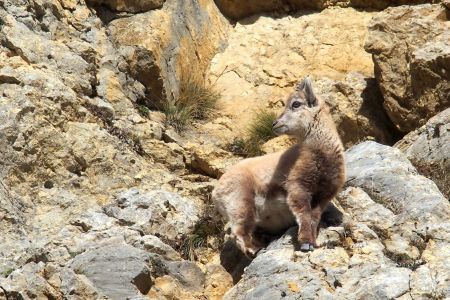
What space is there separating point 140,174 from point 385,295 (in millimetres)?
4627

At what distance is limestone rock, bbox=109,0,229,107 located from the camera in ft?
45.5

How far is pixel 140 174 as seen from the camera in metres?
11.9

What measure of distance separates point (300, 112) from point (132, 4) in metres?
5.30

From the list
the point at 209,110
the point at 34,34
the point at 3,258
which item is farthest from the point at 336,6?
the point at 3,258

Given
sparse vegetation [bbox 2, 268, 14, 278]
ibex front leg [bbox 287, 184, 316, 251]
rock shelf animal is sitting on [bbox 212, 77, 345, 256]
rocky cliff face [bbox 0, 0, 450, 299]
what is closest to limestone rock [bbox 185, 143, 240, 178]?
rocky cliff face [bbox 0, 0, 450, 299]

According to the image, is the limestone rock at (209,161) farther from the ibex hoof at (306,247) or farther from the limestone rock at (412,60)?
the ibex hoof at (306,247)

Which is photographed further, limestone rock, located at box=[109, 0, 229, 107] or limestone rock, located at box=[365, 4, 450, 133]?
limestone rock, located at box=[109, 0, 229, 107]

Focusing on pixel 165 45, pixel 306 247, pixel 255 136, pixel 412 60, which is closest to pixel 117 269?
pixel 306 247

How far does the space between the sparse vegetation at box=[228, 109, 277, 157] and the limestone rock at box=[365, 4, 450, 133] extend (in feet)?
6.01

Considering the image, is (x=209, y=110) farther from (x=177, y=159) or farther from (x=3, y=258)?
(x=3, y=258)

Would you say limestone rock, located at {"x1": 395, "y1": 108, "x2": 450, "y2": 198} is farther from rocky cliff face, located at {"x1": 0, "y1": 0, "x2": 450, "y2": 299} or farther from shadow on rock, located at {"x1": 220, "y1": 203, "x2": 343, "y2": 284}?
shadow on rock, located at {"x1": 220, "y1": 203, "x2": 343, "y2": 284}

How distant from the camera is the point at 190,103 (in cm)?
1426

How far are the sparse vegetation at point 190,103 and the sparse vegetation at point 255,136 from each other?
783mm

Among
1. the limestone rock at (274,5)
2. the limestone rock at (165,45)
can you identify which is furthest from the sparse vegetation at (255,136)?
the limestone rock at (274,5)
